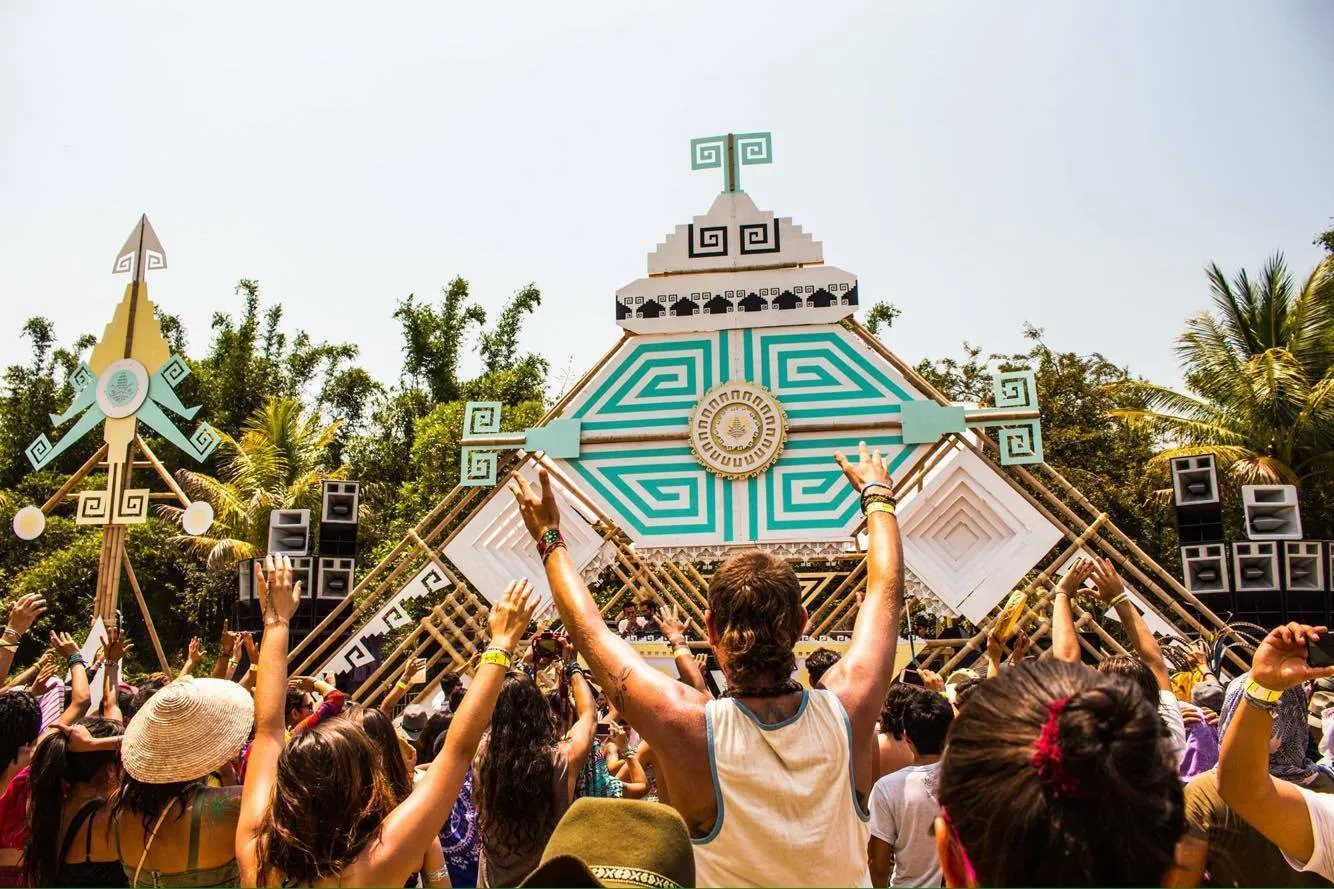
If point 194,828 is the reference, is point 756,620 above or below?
above

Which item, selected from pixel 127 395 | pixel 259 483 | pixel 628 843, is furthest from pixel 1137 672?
pixel 259 483

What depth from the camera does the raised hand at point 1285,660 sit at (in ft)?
7.27

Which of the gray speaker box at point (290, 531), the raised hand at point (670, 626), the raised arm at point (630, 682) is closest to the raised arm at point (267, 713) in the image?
the raised arm at point (630, 682)

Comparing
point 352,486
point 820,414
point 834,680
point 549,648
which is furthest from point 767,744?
point 352,486

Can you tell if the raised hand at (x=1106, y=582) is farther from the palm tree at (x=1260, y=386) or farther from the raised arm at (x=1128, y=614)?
→ the palm tree at (x=1260, y=386)

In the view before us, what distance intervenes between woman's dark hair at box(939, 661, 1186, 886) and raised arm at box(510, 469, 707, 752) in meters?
0.76

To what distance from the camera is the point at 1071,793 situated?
137 centimetres

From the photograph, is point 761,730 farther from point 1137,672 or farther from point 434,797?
point 1137,672

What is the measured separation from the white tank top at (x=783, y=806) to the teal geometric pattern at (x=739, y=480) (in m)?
8.33

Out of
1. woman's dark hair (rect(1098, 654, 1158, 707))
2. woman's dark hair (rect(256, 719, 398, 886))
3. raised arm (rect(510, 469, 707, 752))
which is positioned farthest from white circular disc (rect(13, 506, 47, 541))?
woman's dark hair (rect(1098, 654, 1158, 707))

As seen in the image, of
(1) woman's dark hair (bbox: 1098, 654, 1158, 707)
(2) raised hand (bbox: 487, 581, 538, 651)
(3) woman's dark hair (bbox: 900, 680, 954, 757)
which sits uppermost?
(2) raised hand (bbox: 487, 581, 538, 651)

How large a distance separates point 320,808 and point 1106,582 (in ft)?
9.58

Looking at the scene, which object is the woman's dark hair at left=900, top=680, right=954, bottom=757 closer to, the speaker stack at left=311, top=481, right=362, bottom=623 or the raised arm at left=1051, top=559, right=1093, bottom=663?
the raised arm at left=1051, top=559, right=1093, bottom=663

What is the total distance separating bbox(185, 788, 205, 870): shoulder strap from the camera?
2.75m
